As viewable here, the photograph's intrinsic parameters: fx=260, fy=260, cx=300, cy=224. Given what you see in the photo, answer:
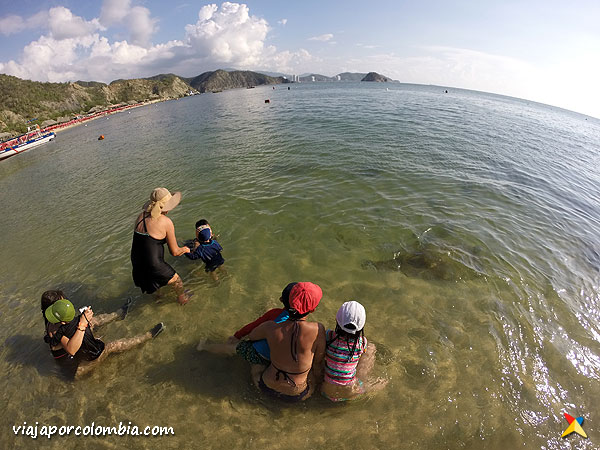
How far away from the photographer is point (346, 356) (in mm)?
4016

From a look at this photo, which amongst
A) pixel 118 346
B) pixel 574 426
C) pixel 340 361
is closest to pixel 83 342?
pixel 118 346

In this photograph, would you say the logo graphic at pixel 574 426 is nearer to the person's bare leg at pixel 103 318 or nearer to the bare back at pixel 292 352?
the bare back at pixel 292 352

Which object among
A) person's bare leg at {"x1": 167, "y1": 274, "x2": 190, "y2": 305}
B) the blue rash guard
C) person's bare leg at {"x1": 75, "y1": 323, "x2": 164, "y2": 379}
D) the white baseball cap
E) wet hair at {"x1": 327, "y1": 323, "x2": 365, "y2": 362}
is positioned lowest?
person's bare leg at {"x1": 75, "y1": 323, "x2": 164, "y2": 379}

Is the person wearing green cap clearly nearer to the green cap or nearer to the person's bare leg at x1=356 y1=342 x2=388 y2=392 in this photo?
the green cap

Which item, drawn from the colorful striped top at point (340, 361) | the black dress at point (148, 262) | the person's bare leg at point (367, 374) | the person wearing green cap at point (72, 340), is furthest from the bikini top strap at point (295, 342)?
the black dress at point (148, 262)

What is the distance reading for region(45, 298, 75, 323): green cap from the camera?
4418 millimetres

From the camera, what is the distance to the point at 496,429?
422cm

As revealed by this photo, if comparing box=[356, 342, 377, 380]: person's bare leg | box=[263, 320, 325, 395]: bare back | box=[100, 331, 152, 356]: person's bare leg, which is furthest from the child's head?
Result: box=[356, 342, 377, 380]: person's bare leg

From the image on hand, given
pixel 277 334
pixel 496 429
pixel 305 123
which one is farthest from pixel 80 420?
pixel 305 123

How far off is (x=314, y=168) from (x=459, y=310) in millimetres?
11305

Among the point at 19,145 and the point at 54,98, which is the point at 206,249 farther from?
the point at 54,98

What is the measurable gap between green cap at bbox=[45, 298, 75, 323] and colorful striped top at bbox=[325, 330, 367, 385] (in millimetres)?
4444

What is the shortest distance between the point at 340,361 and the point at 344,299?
2.81m

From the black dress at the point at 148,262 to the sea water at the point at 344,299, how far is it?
2.98ft
